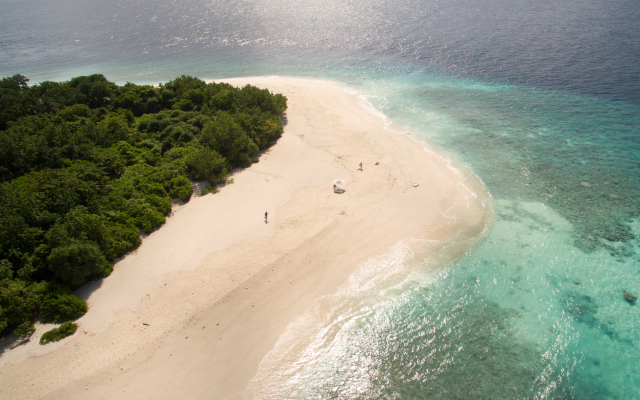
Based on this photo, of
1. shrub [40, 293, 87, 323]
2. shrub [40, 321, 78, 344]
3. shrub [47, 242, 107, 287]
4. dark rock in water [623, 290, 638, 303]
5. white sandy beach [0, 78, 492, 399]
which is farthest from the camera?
dark rock in water [623, 290, 638, 303]

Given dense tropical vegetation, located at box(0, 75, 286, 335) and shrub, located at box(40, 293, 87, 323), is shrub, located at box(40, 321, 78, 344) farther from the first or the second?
dense tropical vegetation, located at box(0, 75, 286, 335)

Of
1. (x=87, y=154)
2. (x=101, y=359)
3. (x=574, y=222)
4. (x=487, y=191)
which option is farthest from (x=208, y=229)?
(x=574, y=222)

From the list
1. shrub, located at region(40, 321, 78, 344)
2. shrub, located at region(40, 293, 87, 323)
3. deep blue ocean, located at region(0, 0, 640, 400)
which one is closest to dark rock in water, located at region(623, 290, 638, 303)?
deep blue ocean, located at region(0, 0, 640, 400)

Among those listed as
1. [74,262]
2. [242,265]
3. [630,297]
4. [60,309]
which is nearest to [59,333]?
[60,309]

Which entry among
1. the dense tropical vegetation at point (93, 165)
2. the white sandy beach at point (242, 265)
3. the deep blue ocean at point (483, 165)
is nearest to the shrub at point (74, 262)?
the dense tropical vegetation at point (93, 165)

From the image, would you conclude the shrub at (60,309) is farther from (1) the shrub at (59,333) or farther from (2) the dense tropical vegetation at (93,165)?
(1) the shrub at (59,333)

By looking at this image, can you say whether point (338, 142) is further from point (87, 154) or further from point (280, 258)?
point (87, 154)
